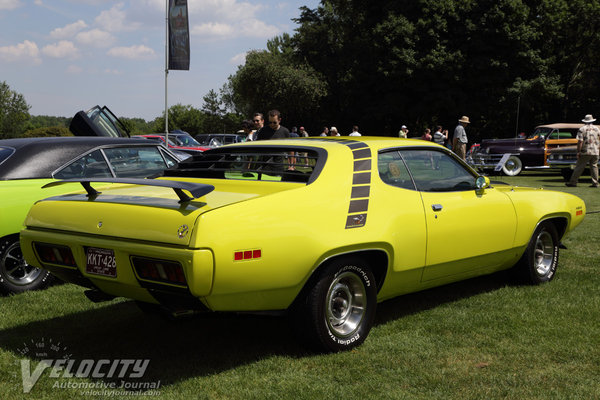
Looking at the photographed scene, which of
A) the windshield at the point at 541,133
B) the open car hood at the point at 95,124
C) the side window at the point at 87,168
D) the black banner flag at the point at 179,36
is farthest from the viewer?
the windshield at the point at 541,133

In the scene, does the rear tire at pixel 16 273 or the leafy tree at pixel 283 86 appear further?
the leafy tree at pixel 283 86

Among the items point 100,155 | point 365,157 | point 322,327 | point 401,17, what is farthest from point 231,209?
point 401,17

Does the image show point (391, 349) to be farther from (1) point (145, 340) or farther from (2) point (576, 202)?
(2) point (576, 202)

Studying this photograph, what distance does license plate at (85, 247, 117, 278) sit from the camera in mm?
3789

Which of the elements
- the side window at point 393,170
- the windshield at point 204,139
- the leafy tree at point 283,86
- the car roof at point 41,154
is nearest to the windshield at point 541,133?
the windshield at point 204,139

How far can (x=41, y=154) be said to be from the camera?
6070 millimetres

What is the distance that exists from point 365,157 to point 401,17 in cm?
3679

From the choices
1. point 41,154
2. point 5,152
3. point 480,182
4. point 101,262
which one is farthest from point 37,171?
point 480,182

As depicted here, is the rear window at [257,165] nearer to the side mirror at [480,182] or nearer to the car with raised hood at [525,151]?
the side mirror at [480,182]

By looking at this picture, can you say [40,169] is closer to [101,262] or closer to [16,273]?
[16,273]

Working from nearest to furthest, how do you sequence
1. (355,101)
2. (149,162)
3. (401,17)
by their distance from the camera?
1. (149,162)
2. (401,17)
3. (355,101)

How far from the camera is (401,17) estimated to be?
3922 cm

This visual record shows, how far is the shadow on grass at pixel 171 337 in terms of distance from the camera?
4.05 meters

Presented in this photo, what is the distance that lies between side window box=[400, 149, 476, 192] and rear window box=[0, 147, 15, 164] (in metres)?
3.62
